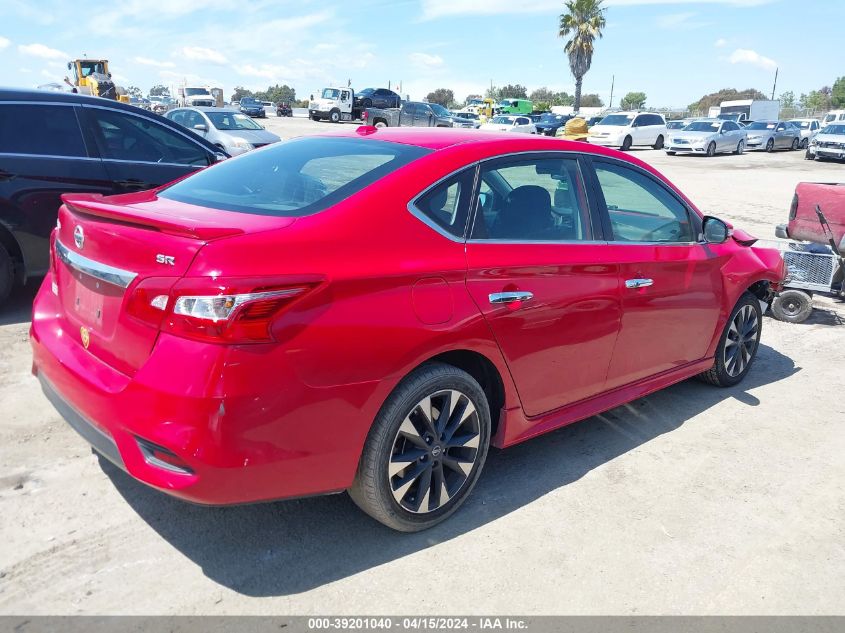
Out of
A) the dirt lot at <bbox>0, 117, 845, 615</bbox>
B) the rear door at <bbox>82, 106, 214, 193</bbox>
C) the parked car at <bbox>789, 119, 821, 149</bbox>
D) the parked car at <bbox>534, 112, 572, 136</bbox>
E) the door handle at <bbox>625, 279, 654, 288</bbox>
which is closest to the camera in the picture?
the dirt lot at <bbox>0, 117, 845, 615</bbox>

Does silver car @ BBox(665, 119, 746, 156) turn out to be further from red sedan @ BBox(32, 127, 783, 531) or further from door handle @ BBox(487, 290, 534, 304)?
door handle @ BBox(487, 290, 534, 304)

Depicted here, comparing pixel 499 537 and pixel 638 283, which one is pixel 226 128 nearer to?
pixel 638 283

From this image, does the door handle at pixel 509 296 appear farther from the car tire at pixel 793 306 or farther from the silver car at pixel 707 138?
the silver car at pixel 707 138

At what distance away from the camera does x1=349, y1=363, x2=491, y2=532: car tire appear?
274cm

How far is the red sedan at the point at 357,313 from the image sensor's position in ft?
7.75

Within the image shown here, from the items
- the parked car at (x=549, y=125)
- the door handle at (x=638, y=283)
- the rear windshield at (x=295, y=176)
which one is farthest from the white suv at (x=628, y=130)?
the rear windshield at (x=295, y=176)

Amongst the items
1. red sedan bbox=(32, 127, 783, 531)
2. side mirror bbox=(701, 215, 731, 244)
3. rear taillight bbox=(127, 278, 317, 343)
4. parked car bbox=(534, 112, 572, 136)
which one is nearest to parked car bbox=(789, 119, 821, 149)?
parked car bbox=(534, 112, 572, 136)

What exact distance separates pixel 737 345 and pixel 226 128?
14.9 metres

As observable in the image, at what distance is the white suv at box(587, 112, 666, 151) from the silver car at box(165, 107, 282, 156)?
60.5 ft

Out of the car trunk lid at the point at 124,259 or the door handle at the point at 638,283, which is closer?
the car trunk lid at the point at 124,259

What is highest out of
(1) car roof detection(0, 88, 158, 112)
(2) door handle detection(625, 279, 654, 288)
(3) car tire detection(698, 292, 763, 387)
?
(1) car roof detection(0, 88, 158, 112)

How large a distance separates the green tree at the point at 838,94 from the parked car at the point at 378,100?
6644cm

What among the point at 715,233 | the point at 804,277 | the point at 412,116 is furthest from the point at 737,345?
the point at 412,116

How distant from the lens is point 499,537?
10.0ft
